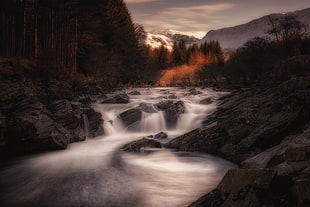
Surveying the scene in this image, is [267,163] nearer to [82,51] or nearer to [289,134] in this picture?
[289,134]

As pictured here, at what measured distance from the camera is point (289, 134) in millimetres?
7973

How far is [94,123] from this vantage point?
14.6 meters

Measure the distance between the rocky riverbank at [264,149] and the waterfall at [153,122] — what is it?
4133 millimetres

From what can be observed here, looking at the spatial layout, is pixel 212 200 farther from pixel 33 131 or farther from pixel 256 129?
pixel 33 131

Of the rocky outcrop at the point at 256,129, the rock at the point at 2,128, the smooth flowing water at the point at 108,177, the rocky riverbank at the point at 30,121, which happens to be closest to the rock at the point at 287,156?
the rocky outcrop at the point at 256,129

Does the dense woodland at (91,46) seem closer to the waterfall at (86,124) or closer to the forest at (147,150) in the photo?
the forest at (147,150)

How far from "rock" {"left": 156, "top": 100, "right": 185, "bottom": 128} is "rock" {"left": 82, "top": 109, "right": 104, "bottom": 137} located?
4449mm

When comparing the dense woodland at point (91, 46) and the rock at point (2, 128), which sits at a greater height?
the dense woodland at point (91, 46)

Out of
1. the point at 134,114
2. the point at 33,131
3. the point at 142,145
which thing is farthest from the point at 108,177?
the point at 134,114

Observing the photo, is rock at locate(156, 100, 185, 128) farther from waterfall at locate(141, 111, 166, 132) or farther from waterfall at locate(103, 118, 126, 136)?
waterfall at locate(103, 118, 126, 136)

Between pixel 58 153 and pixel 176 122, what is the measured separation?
806 cm

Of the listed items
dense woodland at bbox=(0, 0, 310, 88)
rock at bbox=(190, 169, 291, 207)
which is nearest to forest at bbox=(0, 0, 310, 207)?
rock at bbox=(190, 169, 291, 207)

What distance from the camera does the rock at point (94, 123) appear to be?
14.1 meters

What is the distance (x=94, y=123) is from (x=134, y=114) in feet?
10.4
